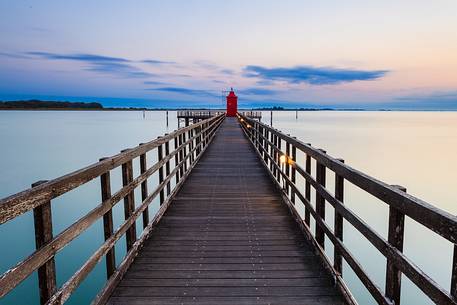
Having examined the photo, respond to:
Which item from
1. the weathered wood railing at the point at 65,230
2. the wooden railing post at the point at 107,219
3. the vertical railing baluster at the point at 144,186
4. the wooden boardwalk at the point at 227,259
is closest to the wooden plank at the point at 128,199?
the weathered wood railing at the point at 65,230

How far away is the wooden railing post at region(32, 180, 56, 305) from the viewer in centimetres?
210

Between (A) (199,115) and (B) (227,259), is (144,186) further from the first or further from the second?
(A) (199,115)

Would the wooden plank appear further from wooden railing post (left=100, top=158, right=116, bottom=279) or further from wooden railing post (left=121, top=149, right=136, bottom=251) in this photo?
wooden railing post (left=100, top=158, right=116, bottom=279)

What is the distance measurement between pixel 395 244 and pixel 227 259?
213cm

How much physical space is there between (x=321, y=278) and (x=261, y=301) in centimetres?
76

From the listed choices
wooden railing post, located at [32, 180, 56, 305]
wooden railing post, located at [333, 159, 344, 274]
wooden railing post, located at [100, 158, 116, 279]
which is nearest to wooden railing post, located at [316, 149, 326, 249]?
wooden railing post, located at [333, 159, 344, 274]

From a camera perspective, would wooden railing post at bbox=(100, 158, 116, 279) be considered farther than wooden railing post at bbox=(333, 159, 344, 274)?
No

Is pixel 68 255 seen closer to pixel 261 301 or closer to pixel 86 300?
pixel 86 300

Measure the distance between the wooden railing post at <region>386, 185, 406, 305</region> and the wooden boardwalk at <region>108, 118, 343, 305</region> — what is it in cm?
85

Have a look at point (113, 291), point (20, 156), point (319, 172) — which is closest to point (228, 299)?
point (113, 291)

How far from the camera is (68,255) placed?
9.89 metres

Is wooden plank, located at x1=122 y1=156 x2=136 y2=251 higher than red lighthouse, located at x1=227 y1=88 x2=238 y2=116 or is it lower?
lower

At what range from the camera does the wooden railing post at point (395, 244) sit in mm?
2258

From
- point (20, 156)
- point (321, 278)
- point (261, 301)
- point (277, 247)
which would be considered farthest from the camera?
point (20, 156)
